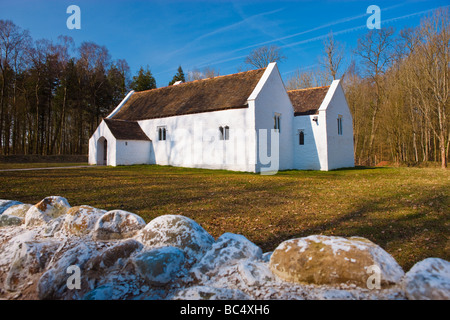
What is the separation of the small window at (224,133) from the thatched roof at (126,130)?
8.47 meters

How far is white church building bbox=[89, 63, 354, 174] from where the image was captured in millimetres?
19547

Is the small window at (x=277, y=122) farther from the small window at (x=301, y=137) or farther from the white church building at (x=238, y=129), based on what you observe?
the small window at (x=301, y=137)

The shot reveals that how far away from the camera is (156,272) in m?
2.59

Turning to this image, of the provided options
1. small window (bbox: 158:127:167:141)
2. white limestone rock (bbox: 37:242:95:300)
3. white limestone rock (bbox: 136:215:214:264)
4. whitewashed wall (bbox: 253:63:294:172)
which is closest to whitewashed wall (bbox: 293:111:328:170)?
whitewashed wall (bbox: 253:63:294:172)

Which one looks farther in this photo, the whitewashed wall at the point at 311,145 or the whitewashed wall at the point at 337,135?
the whitewashed wall at the point at 337,135

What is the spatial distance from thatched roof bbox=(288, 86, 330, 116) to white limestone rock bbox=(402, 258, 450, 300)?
2149 cm

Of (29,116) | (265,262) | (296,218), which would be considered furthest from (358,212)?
(29,116)

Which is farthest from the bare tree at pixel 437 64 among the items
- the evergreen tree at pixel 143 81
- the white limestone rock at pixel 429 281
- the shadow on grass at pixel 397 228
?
the evergreen tree at pixel 143 81

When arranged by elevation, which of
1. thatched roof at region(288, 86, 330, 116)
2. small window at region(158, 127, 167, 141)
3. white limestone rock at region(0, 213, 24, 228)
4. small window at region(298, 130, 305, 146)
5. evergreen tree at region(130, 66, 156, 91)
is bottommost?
white limestone rock at region(0, 213, 24, 228)

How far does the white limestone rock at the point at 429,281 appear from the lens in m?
1.86

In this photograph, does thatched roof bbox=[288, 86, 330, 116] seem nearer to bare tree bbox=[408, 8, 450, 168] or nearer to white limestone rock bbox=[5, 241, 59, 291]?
bare tree bbox=[408, 8, 450, 168]

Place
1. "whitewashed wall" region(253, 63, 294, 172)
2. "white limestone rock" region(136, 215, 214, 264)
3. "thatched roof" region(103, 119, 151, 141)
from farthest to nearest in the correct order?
"thatched roof" region(103, 119, 151, 141)
"whitewashed wall" region(253, 63, 294, 172)
"white limestone rock" region(136, 215, 214, 264)

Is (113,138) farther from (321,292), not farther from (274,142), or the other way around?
(321,292)
